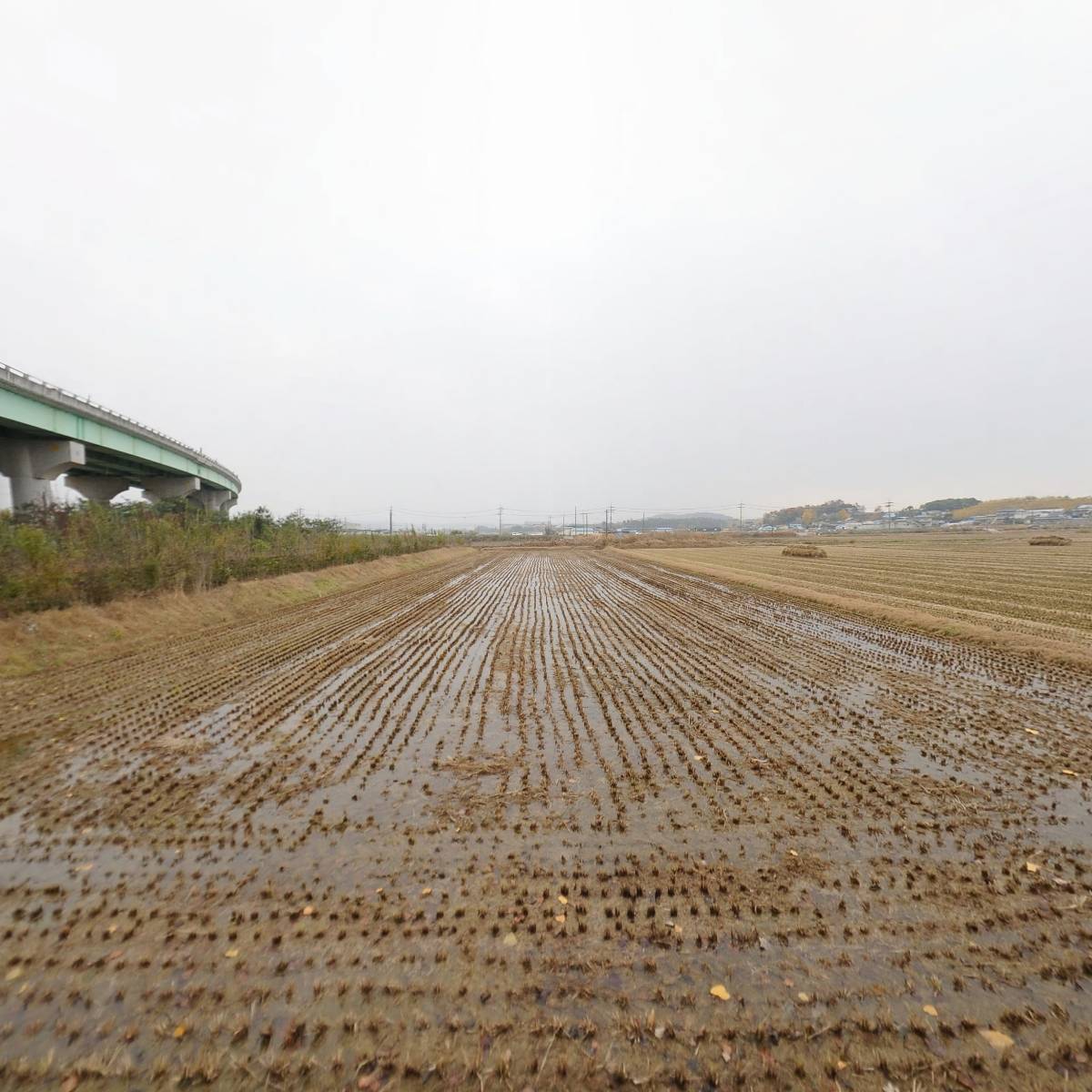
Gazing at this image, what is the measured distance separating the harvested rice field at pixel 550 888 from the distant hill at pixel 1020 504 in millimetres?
189741

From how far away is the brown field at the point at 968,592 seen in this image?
1250cm

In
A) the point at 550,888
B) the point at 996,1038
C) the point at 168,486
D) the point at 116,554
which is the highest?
the point at 168,486

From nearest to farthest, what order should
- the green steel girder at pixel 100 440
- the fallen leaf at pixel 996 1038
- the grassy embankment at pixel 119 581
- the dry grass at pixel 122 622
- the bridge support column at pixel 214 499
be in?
the fallen leaf at pixel 996 1038 < the dry grass at pixel 122 622 < the grassy embankment at pixel 119 581 < the green steel girder at pixel 100 440 < the bridge support column at pixel 214 499

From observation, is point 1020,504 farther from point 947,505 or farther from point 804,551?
point 804,551

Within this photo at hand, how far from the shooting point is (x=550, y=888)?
13.1 feet

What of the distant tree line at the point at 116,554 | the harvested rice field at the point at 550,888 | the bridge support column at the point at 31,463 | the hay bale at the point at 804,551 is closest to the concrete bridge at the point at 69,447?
the bridge support column at the point at 31,463

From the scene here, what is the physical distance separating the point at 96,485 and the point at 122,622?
101 ft

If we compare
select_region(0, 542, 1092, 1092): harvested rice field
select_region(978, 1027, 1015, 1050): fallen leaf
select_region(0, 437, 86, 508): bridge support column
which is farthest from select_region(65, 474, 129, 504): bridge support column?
select_region(978, 1027, 1015, 1050): fallen leaf

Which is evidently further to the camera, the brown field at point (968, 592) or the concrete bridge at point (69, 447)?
the concrete bridge at point (69, 447)

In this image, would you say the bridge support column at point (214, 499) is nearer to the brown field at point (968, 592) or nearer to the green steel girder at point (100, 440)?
the green steel girder at point (100, 440)

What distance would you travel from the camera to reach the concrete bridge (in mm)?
19656

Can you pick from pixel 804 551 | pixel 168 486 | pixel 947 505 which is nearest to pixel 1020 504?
pixel 947 505

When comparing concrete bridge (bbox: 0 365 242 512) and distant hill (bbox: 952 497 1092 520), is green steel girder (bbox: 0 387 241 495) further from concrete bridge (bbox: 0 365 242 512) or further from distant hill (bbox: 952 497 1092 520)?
distant hill (bbox: 952 497 1092 520)

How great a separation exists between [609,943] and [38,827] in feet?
17.8
